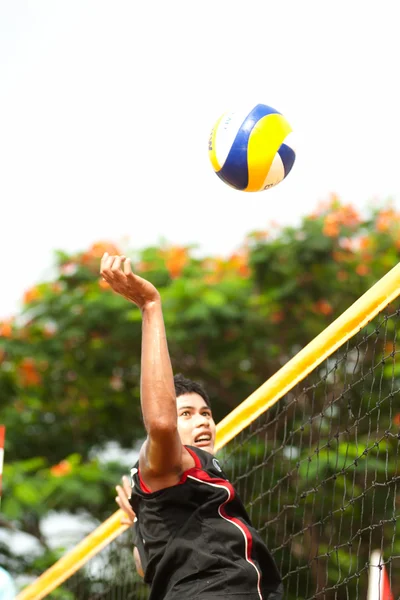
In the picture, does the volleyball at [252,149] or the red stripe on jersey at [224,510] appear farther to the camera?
the volleyball at [252,149]

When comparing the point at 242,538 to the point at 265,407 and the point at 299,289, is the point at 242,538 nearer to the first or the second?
the point at 265,407

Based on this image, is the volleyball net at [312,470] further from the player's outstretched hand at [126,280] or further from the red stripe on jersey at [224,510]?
the player's outstretched hand at [126,280]

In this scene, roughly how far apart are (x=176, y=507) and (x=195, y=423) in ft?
1.70

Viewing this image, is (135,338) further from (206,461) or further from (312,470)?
(206,461)

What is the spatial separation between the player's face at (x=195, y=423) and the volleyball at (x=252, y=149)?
1.44 m

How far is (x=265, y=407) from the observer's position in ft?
16.5

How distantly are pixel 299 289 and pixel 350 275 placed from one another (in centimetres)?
76

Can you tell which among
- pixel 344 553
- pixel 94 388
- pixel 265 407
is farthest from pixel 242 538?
pixel 94 388

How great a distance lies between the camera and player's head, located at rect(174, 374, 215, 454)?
3.67 metres

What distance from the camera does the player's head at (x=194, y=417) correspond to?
12.0ft

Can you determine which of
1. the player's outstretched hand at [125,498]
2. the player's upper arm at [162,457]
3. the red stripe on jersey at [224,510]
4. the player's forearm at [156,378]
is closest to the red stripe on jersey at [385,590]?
the player's outstretched hand at [125,498]

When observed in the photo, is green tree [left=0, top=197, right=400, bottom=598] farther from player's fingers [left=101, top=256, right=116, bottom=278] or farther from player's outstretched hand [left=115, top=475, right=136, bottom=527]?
player's fingers [left=101, top=256, right=116, bottom=278]

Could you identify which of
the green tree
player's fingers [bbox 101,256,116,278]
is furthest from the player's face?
the green tree

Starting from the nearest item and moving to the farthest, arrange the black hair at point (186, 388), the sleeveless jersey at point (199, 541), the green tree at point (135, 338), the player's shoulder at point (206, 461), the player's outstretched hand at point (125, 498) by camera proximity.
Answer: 1. the sleeveless jersey at point (199, 541)
2. the player's shoulder at point (206, 461)
3. the black hair at point (186, 388)
4. the player's outstretched hand at point (125, 498)
5. the green tree at point (135, 338)
